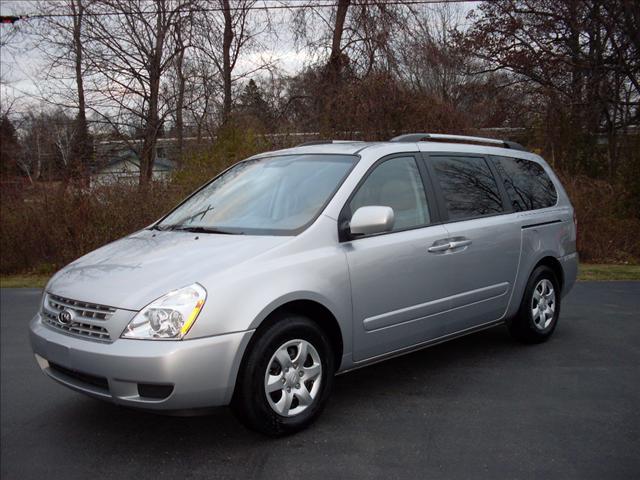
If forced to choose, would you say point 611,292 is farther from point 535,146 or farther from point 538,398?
point 535,146

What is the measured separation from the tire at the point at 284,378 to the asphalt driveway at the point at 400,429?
14cm

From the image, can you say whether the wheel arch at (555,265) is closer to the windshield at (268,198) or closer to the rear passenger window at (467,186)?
the rear passenger window at (467,186)

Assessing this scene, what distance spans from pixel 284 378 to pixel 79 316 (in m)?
1.22

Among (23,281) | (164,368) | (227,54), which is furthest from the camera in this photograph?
(227,54)

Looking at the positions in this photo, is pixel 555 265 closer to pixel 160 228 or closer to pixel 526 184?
pixel 526 184

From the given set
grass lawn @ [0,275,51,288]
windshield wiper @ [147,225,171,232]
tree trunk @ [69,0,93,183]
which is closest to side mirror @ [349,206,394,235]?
windshield wiper @ [147,225,171,232]

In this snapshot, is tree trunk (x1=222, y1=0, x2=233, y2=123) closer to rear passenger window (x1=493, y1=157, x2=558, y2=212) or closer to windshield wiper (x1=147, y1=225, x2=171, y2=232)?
rear passenger window (x1=493, y1=157, x2=558, y2=212)

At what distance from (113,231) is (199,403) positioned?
392 inches

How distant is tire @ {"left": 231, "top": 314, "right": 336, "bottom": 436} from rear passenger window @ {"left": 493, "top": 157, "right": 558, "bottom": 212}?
259 cm

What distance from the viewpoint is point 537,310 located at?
229 inches

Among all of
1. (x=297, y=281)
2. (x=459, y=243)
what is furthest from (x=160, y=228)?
(x=459, y=243)

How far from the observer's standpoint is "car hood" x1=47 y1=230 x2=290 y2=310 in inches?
139

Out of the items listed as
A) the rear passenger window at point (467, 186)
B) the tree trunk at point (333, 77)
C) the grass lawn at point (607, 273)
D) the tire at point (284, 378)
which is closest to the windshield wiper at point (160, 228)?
the tire at point (284, 378)

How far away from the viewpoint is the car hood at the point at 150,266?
3.52 m
